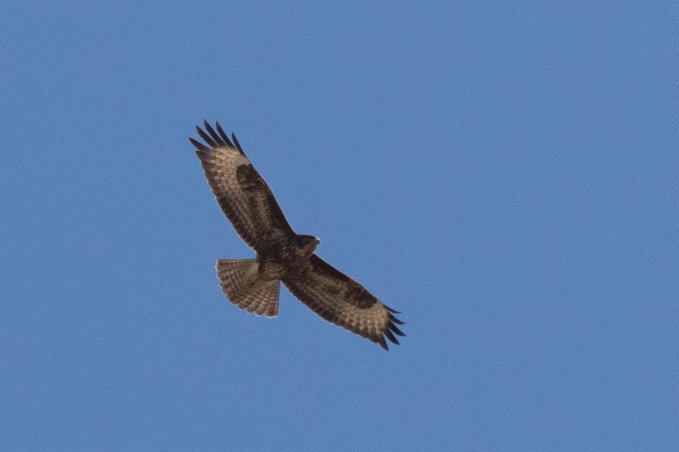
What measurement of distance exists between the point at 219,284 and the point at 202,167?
1.62 m

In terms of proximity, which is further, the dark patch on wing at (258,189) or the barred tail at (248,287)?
the barred tail at (248,287)

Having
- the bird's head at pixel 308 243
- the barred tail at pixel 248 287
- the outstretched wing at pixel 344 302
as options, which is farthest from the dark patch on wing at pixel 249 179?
the outstretched wing at pixel 344 302

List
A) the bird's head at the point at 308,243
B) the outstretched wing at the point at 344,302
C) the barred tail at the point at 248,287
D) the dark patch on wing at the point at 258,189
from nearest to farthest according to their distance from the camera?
the bird's head at the point at 308,243 → the dark patch on wing at the point at 258,189 → the barred tail at the point at 248,287 → the outstretched wing at the point at 344,302

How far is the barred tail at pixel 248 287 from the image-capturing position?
1902cm

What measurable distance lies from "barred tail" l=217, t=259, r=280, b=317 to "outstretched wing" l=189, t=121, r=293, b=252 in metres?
0.35

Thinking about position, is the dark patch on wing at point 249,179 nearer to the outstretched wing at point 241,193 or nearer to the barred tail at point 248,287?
the outstretched wing at point 241,193

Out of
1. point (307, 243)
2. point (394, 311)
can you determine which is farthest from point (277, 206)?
point (394, 311)

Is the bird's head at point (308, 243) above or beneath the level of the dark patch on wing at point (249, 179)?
beneath

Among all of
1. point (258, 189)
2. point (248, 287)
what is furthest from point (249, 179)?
point (248, 287)

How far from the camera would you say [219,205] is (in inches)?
741

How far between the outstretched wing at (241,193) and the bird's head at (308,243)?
0.73 ft

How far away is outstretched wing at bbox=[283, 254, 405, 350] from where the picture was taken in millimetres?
19438

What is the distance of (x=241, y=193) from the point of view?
18.9 meters

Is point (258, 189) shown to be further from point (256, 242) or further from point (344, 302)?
point (344, 302)
